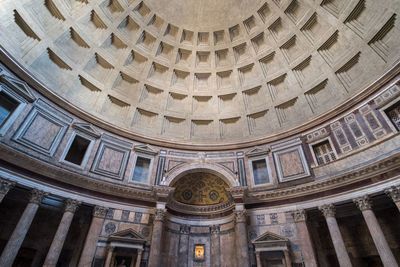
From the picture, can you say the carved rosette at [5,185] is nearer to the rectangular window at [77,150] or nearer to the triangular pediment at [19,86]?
the rectangular window at [77,150]

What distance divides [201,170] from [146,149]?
4812 millimetres

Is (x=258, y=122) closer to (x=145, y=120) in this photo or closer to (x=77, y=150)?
(x=145, y=120)

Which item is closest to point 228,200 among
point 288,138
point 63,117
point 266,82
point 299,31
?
point 288,138

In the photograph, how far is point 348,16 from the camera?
1459 centimetres

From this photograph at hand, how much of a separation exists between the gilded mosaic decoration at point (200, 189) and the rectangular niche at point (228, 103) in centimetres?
645

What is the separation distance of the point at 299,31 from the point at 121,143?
17.0 meters

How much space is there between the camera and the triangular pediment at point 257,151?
16708 mm

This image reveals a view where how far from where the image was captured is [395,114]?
39.4 ft

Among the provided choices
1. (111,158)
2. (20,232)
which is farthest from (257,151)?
(20,232)

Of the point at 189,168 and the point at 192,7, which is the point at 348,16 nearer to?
the point at 192,7

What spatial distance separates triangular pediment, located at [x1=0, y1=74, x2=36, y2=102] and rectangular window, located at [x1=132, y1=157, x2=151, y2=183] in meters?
7.99

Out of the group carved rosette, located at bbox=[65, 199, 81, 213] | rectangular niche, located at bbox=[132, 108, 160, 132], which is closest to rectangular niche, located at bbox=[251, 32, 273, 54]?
rectangular niche, located at bbox=[132, 108, 160, 132]

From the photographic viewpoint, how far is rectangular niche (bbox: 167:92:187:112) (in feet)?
66.2

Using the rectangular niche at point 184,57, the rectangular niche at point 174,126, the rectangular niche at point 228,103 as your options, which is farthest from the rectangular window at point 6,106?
the rectangular niche at point 228,103
